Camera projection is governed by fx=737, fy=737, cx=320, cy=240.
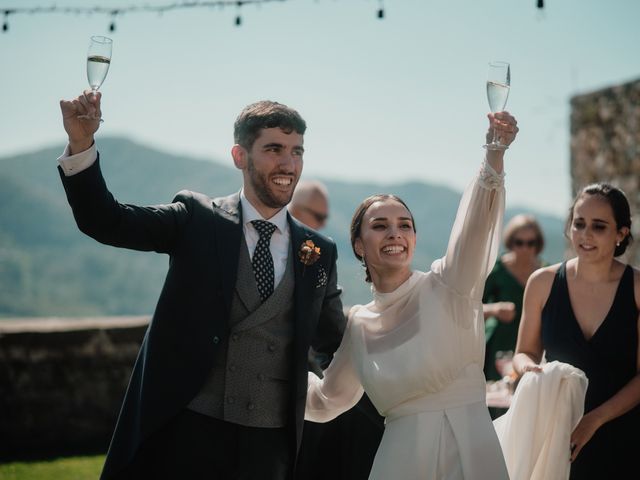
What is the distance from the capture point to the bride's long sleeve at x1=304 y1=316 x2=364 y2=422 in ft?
11.1

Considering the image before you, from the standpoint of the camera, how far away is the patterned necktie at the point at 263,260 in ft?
10.1

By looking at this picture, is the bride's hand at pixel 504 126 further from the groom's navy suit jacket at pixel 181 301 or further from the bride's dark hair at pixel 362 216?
the groom's navy suit jacket at pixel 181 301

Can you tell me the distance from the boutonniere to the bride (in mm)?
248

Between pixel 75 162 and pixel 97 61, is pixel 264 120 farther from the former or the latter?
pixel 75 162

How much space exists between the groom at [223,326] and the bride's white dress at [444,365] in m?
0.36

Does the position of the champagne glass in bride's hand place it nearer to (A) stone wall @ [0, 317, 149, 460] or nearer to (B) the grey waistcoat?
(B) the grey waistcoat

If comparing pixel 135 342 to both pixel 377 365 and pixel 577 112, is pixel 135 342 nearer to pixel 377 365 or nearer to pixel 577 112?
pixel 377 365

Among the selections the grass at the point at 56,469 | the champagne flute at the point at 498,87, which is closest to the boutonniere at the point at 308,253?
the champagne flute at the point at 498,87

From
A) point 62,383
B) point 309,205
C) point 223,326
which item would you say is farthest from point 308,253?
point 62,383

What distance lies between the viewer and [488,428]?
9.81 feet

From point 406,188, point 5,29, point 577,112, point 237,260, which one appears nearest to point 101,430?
point 5,29

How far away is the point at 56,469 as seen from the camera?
6145 mm

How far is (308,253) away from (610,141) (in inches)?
322

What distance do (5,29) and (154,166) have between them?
15444cm
